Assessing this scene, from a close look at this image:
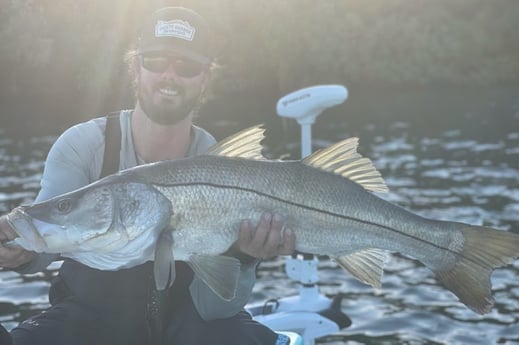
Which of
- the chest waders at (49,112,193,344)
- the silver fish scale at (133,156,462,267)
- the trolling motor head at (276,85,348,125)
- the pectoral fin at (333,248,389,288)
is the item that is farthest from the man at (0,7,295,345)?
the trolling motor head at (276,85,348,125)

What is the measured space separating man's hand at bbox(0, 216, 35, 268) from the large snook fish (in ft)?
0.31

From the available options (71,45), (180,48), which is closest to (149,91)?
(180,48)

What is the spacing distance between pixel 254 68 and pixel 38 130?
2478 cm

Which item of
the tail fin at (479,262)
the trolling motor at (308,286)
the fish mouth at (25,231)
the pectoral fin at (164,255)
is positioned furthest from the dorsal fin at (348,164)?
the trolling motor at (308,286)

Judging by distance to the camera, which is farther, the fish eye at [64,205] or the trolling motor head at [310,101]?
the trolling motor head at [310,101]

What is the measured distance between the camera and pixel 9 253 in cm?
362

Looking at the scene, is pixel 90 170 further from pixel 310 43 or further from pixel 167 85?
pixel 310 43

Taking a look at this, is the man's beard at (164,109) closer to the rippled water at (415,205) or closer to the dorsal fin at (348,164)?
the dorsal fin at (348,164)

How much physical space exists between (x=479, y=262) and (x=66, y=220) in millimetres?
2223

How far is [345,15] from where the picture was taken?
51.8m

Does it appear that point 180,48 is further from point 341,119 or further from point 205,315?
point 341,119

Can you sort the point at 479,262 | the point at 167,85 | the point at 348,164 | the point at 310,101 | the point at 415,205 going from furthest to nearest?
1. the point at 415,205
2. the point at 310,101
3. the point at 167,85
4. the point at 348,164
5. the point at 479,262

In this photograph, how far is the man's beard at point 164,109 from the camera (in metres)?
4.52

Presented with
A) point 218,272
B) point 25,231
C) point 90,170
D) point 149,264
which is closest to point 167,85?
point 90,170
